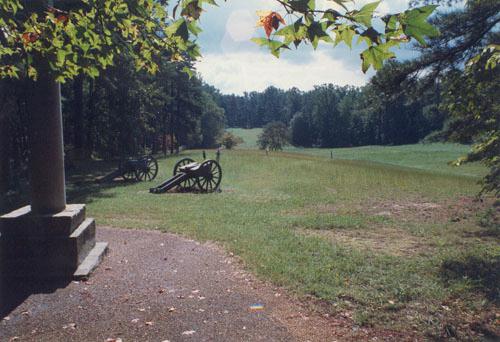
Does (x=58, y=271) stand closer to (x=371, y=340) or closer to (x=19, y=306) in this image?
(x=19, y=306)

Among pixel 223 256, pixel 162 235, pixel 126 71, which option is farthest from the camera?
pixel 126 71

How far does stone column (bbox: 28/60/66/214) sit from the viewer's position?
6043 millimetres

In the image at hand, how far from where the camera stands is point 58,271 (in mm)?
5844

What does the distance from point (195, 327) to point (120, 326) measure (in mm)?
872

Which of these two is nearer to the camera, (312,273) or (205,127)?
(312,273)

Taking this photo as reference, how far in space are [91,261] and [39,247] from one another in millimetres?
824

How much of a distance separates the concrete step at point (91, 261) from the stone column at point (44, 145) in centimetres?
96

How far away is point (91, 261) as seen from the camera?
249 inches

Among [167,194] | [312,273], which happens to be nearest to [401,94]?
[312,273]

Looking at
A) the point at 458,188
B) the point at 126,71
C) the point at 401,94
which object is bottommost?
the point at 458,188

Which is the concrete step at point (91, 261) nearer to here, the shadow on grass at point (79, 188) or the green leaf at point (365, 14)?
the green leaf at point (365, 14)

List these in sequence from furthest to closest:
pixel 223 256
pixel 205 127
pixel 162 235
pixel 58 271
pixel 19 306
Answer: pixel 205 127 < pixel 162 235 < pixel 223 256 < pixel 58 271 < pixel 19 306

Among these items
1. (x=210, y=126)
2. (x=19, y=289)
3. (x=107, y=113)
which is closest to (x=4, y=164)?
(x=19, y=289)

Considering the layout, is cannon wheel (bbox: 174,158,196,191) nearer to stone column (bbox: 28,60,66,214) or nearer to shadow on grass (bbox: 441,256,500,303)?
stone column (bbox: 28,60,66,214)
